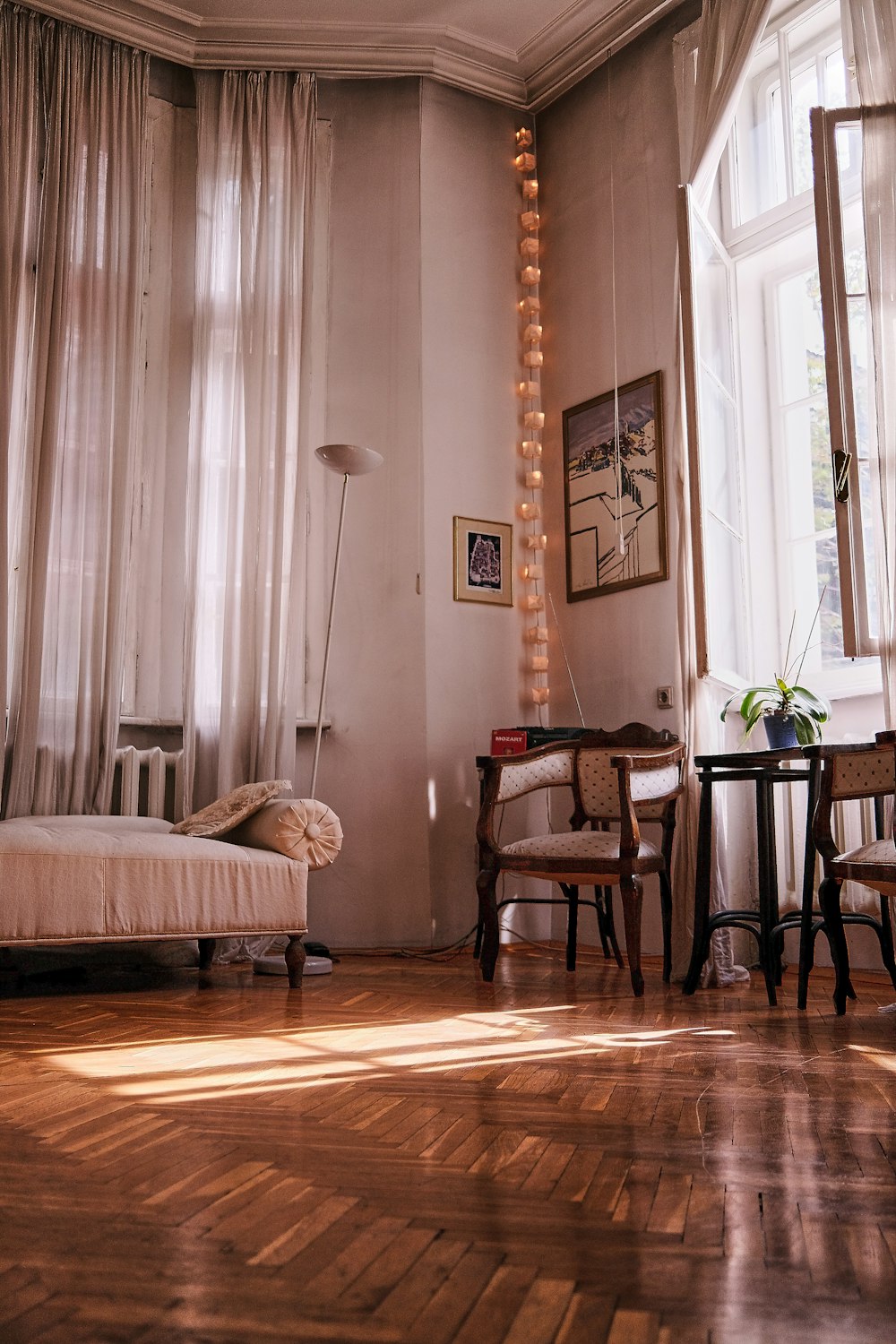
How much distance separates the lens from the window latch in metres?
3.34

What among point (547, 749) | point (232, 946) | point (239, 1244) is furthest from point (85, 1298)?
point (232, 946)

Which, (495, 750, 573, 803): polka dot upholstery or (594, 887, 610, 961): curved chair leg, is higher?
(495, 750, 573, 803): polka dot upholstery

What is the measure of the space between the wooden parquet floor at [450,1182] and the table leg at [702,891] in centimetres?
59

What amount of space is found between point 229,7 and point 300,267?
117 cm

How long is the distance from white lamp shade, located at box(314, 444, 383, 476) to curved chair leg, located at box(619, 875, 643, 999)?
1939 mm

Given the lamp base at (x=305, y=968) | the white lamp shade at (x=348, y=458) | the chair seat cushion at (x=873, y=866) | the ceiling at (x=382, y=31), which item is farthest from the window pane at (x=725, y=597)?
the ceiling at (x=382, y=31)

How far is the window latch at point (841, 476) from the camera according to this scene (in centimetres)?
334

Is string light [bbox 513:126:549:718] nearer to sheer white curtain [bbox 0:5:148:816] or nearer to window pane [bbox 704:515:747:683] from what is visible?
window pane [bbox 704:515:747:683]

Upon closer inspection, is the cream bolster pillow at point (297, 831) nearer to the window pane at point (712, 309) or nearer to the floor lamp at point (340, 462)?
the floor lamp at point (340, 462)

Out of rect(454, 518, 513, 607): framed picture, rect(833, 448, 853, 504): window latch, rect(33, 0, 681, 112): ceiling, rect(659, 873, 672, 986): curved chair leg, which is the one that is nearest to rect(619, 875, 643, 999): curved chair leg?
rect(659, 873, 672, 986): curved chair leg

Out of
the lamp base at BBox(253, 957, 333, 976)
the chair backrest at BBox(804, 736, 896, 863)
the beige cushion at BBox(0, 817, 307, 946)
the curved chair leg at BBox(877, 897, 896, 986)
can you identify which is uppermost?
the chair backrest at BBox(804, 736, 896, 863)

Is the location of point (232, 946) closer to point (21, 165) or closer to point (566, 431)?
point (566, 431)

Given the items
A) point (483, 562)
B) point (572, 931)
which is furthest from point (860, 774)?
point (483, 562)

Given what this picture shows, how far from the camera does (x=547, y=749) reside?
3863mm
